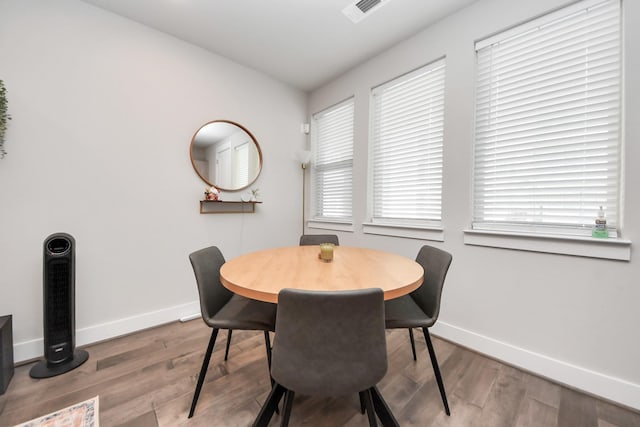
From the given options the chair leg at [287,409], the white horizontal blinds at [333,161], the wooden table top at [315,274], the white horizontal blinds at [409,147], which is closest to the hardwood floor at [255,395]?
the chair leg at [287,409]

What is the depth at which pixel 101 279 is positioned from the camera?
6.86ft

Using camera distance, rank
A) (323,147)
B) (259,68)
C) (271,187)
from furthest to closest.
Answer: (323,147) → (271,187) → (259,68)

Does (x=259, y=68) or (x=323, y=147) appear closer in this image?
(x=259, y=68)

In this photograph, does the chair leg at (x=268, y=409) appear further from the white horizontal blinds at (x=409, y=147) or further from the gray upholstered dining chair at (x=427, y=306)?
the white horizontal blinds at (x=409, y=147)

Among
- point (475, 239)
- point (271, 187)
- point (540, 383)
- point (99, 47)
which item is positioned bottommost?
point (540, 383)

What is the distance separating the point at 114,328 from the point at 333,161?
2.80 metres

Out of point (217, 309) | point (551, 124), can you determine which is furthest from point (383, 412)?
point (551, 124)

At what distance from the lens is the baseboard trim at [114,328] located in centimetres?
179

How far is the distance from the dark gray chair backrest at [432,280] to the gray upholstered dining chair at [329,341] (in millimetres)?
580

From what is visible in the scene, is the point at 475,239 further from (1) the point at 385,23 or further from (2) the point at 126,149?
(2) the point at 126,149

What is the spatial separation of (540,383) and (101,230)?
11.2 feet

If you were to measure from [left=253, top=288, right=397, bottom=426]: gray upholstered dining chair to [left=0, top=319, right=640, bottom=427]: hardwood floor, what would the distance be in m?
0.59

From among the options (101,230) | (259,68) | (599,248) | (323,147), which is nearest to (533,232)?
(599,248)

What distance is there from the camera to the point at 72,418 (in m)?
1.29
